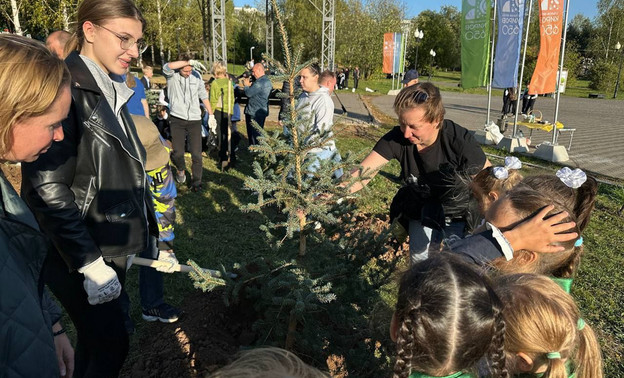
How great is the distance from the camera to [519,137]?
10219 millimetres

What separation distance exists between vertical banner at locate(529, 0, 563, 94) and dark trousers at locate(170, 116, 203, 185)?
7483 mm

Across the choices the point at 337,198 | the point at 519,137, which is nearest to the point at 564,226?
the point at 337,198

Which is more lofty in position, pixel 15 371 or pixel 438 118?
pixel 438 118

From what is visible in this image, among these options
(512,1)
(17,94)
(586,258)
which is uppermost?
(512,1)

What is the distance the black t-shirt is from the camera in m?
2.82

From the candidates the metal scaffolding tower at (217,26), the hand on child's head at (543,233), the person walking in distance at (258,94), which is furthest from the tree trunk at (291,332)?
the metal scaffolding tower at (217,26)

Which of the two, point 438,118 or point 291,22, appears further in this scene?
point 291,22

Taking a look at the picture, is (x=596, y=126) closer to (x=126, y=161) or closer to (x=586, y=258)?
(x=586, y=258)

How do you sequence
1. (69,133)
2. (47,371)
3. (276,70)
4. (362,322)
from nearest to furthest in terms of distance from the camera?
(47,371)
(69,133)
(276,70)
(362,322)

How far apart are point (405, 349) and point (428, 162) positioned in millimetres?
1864

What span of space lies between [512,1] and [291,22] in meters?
29.3

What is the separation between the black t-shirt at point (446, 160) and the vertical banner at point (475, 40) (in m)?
8.66

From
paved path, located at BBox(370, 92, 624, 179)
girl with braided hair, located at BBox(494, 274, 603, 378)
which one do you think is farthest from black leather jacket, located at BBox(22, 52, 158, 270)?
paved path, located at BBox(370, 92, 624, 179)

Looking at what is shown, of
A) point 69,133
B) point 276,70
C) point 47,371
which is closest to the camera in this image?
point 47,371
